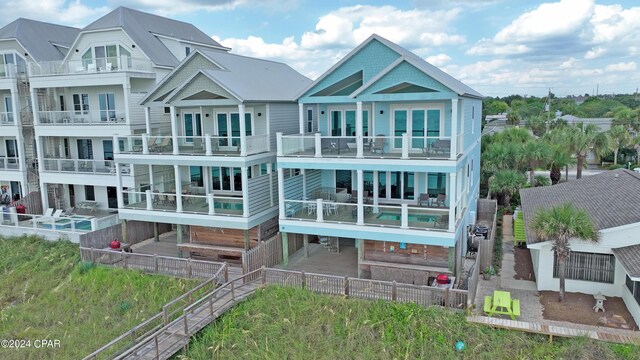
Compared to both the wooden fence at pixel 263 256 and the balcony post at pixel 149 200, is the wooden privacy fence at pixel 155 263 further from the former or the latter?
the balcony post at pixel 149 200

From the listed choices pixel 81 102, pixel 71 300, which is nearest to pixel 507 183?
pixel 71 300

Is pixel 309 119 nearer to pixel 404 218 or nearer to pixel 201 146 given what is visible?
pixel 201 146

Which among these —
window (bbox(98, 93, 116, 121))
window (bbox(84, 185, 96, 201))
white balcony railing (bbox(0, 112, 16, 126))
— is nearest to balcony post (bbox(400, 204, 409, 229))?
window (bbox(98, 93, 116, 121))

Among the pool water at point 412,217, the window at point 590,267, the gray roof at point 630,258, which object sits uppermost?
the pool water at point 412,217

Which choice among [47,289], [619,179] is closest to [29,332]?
[47,289]

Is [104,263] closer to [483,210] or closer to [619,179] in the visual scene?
[483,210]

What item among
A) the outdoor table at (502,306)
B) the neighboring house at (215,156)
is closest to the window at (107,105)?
the neighboring house at (215,156)
